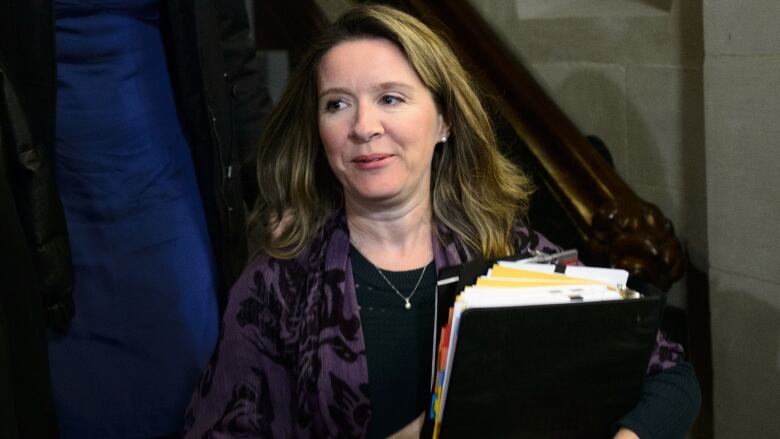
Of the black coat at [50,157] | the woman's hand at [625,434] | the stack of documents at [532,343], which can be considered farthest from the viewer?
the black coat at [50,157]

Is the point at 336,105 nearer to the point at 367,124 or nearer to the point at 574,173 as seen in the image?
the point at 367,124

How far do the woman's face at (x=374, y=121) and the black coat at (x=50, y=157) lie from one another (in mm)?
337

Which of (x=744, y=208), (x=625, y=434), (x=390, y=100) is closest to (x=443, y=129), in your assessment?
(x=390, y=100)

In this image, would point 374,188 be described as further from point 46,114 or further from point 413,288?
point 46,114

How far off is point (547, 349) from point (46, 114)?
100 cm

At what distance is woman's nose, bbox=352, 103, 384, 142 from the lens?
166 cm

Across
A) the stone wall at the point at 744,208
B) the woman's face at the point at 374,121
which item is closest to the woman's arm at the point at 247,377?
the woman's face at the point at 374,121

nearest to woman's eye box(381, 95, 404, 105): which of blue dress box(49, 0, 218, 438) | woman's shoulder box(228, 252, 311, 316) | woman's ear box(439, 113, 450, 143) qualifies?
woman's ear box(439, 113, 450, 143)

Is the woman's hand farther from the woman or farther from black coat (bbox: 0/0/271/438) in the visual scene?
black coat (bbox: 0/0/271/438)

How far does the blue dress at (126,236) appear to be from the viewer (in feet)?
6.44

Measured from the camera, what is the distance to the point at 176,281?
2.05 m

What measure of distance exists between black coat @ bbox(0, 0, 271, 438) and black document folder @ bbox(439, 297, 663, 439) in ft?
2.16

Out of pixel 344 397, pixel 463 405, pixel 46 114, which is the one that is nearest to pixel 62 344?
pixel 46 114

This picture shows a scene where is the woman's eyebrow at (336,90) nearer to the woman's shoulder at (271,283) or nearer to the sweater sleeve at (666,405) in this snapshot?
the woman's shoulder at (271,283)
